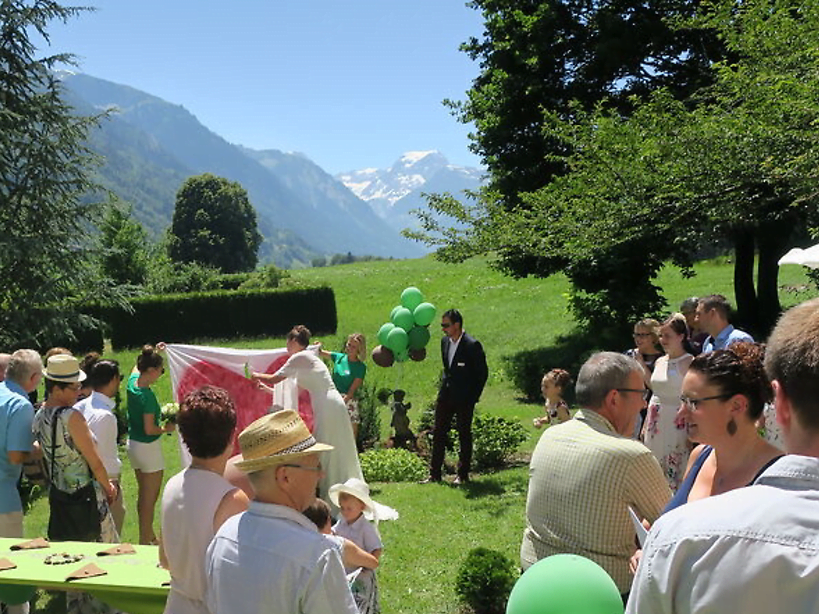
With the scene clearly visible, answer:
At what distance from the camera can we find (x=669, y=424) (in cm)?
646

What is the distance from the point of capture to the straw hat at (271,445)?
2.93 metres

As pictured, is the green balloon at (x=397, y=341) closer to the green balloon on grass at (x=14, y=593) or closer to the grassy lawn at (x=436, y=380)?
the grassy lawn at (x=436, y=380)

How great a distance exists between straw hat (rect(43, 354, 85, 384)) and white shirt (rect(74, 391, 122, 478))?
0.87m

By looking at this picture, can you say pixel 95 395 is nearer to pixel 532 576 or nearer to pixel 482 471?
pixel 532 576

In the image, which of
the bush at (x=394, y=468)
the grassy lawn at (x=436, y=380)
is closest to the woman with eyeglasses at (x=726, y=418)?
the grassy lawn at (x=436, y=380)

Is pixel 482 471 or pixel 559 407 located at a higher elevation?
pixel 559 407

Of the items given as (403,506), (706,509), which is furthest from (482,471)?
(706,509)

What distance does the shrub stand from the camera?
12812 mm

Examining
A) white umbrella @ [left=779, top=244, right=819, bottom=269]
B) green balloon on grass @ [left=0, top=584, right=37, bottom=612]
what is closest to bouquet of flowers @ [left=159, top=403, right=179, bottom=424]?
green balloon on grass @ [left=0, top=584, right=37, bottom=612]

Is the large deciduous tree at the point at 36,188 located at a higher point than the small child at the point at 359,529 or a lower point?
higher

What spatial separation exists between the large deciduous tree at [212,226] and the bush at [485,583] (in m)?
80.1

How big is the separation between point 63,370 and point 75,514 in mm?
1135

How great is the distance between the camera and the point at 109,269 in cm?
3788

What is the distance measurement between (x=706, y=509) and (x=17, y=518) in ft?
19.5
